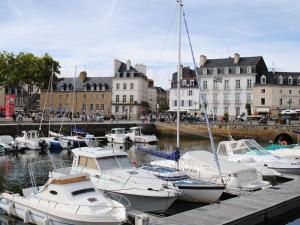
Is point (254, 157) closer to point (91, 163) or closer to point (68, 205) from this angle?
point (91, 163)

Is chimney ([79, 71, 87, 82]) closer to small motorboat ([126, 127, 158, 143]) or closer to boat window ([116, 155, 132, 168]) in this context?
small motorboat ([126, 127, 158, 143])

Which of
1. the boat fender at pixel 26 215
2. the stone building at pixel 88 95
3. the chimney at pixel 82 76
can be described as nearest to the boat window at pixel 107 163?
the boat fender at pixel 26 215

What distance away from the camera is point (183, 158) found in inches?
918

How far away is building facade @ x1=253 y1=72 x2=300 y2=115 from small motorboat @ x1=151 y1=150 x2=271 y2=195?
61906 mm

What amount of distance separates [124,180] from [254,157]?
11.9m

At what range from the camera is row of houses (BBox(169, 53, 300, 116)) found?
82.3 metres

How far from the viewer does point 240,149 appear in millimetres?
27938

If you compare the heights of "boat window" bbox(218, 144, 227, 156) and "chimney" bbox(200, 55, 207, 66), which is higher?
"chimney" bbox(200, 55, 207, 66)

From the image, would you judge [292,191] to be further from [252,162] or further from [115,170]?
[115,170]

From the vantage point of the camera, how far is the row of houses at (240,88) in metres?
82.3

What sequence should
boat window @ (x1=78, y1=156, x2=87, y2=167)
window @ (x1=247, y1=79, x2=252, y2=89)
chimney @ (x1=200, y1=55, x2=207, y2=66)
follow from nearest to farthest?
boat window @ (x1=78, y1=156, x2=87, y2=167), window @ (x1=247, y1=79, x2=252, y2=89), chimney @ (x1=200, y1=55, x2=207, y2=66)

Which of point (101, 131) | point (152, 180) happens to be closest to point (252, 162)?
point (152, 180)

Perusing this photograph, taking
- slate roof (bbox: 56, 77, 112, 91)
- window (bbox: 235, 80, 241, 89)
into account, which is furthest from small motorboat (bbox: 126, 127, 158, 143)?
slate roof (bbox: 56, 77, 112, 91)

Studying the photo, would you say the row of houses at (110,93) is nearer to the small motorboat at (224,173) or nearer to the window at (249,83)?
the window at (249,83)
